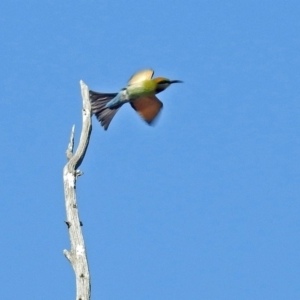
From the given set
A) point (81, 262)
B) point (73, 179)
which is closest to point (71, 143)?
point (73, 179)

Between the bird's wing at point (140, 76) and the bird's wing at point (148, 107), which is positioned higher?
the bird's wing at point (140, 76)

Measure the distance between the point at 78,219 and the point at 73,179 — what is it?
297 millimetres

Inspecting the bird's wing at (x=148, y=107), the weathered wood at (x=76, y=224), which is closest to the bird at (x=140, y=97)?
the bird's wing at (x=148, y=107)

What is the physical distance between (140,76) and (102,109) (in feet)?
1.83

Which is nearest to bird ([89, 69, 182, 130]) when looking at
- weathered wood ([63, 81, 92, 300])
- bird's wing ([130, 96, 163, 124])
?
bird's wing ([130, 96, 163, 124])

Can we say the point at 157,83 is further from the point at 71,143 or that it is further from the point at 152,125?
the point at 71,143

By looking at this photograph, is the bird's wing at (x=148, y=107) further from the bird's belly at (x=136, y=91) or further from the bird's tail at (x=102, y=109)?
the bird's tail at (x=102, y=109)

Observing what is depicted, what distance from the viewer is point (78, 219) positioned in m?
7.32

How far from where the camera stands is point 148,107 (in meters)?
8.63

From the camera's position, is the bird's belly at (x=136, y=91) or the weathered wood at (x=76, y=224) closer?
the weathered wood at (x=76, y=224)

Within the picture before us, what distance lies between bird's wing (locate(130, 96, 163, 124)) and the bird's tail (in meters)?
0.23

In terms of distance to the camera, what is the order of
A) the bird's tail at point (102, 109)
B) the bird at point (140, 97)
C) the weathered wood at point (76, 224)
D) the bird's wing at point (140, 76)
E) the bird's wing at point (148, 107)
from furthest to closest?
the bird's wing at point (140, 76) < the bird's wing at point (148, 107) < the bird at point (140, 97) < the bird's tail at point (102, 109) < the weathered wood at point (76, 224)

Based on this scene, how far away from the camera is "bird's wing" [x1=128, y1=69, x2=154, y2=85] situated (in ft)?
28.6

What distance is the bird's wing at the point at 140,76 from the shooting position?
8703 mm
